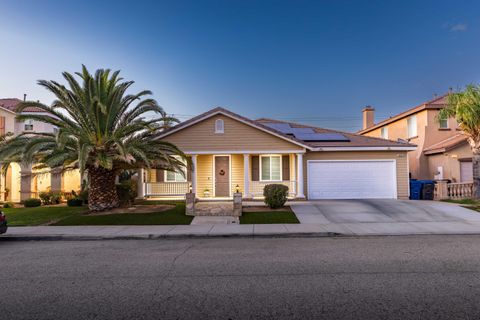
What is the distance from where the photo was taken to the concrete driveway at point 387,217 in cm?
936

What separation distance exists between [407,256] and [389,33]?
26.2 metres

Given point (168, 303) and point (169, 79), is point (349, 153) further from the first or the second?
point (169, 79)

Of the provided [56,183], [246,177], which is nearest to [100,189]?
[246,177]

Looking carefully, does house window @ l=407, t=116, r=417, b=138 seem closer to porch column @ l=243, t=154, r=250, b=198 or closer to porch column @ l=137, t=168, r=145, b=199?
porch column @ l=243, t=154, r=250, b=198

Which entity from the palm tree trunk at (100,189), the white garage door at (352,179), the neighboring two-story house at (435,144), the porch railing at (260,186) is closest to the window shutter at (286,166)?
the porch railing at (260,186)

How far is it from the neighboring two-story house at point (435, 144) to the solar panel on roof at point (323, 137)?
6157mm

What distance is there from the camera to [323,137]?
712 inches

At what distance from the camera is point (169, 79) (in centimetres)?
2864

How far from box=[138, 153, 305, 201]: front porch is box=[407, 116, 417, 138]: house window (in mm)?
11786

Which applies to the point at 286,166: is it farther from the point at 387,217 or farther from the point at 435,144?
the point at 435,144

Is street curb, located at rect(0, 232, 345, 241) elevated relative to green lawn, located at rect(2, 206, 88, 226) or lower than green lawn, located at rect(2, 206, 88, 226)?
lower

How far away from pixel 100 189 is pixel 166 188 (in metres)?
4.48

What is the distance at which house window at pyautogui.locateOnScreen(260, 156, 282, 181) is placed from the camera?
17.1 meters

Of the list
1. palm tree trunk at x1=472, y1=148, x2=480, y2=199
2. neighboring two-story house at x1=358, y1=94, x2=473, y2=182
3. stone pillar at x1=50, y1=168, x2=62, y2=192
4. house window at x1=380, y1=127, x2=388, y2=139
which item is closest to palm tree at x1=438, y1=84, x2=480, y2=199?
palm tree trunk at x1=472, y1=148, x2=480, y2=199
